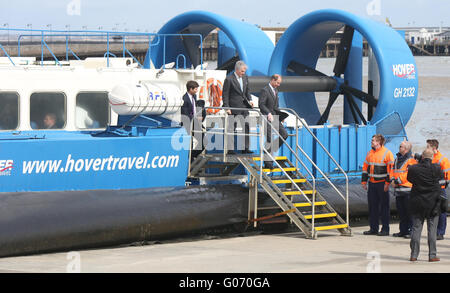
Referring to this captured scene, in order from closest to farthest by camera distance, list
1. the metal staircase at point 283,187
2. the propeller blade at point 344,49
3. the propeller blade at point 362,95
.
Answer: the metal staircase at point 283,187 → the propeller blade at point 362,95 → the propeller blade at point 344,49

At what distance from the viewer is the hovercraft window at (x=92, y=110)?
9.15 meters

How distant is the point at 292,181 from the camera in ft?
28.2

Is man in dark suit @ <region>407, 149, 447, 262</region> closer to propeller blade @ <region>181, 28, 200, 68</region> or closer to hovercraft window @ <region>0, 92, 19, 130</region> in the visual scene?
hovercraft window @ <region>0, 92, 19, 130</region>

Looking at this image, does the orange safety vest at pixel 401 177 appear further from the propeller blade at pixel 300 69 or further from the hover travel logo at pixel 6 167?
the propeller blade at pixel 300 69

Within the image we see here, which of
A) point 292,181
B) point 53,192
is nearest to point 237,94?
point 292,181

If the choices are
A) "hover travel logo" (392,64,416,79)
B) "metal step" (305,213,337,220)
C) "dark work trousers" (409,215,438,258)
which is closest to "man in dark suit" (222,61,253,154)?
"metal step" (305,213,337,220)

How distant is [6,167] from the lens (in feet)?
26.5

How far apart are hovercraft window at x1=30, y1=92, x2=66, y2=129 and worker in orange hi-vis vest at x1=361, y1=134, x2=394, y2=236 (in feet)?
11.6

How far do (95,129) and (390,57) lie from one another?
189 inches

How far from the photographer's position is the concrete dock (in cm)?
655

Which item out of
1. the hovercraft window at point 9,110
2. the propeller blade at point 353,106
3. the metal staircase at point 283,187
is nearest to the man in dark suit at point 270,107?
the metal staircase at point 283,187

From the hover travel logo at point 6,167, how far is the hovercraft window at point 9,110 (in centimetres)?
74

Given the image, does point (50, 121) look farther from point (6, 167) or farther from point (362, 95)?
point (362, 95)
